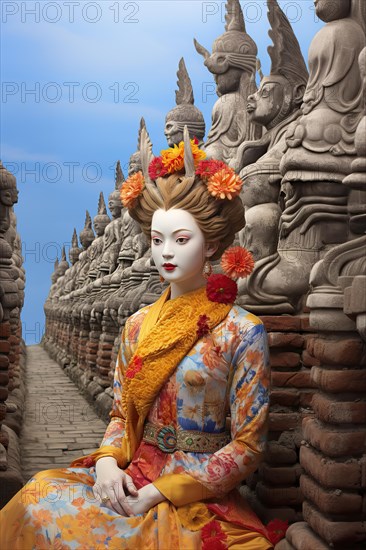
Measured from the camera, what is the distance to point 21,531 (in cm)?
366

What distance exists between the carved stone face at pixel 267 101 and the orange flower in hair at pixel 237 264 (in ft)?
7.16

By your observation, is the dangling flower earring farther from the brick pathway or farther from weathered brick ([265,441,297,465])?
the brick pathway

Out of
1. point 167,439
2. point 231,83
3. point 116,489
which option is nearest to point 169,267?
point 167,439

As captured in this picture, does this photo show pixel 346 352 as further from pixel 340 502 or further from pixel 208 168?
pixel 208 168

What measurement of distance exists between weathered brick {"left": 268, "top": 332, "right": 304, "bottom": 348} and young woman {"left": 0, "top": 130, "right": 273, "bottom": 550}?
942 millimetres

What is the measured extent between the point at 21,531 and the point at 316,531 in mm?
1289

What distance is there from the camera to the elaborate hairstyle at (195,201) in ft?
13.3

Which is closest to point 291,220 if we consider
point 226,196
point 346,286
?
point 226,196

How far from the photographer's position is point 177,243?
160 inches

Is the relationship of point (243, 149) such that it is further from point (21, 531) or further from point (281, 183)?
point (21, 531)

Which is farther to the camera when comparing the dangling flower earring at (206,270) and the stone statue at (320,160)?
the stone statue at (320,160)

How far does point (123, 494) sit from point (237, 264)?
47.6 inches

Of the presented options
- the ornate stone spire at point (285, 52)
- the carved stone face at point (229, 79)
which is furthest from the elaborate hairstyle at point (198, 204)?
the carved stone face at point (229, 79)

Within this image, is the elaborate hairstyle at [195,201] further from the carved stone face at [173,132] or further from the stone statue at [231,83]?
the carved stone face at [173,132]
